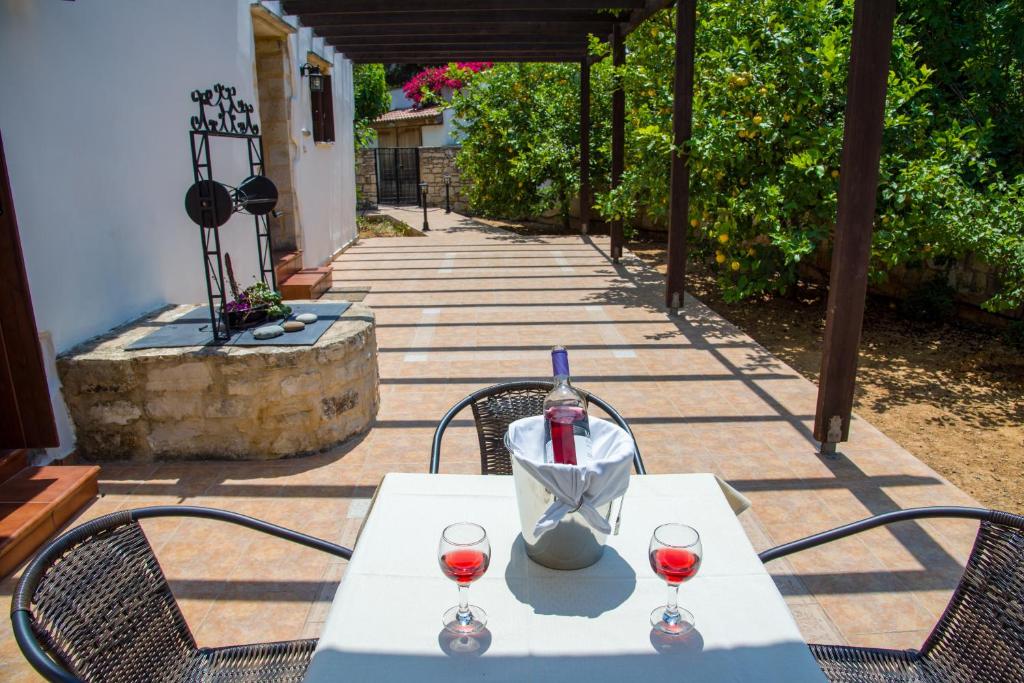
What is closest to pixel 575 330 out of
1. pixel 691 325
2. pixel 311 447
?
pixel 691 325

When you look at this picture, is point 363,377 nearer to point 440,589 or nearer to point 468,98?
point 440,589

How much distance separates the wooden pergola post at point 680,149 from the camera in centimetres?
610

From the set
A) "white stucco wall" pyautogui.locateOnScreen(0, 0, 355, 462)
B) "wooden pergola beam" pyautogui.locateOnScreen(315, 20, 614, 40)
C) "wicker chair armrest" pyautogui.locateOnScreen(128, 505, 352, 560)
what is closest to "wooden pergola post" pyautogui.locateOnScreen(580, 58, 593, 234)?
"wooden pergola beam" pyautogui.locateOnScreen(315, 20, 614, 40)

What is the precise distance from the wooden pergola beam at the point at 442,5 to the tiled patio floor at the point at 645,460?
2827 mm

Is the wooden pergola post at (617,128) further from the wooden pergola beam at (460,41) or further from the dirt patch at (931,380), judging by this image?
the dirt patch at (931,380)

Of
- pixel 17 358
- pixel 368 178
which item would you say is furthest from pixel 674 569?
pixel 368 178

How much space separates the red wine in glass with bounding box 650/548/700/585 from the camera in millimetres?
1389

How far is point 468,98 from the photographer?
520 inches

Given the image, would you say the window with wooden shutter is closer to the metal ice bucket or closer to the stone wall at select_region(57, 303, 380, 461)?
the stone wall at select_region(57, 303, 380, 461)

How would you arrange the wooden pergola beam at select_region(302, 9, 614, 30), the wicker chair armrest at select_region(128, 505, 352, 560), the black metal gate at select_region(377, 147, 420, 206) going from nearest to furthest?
1. the wicker chair armrest at select_region(128, 505, 352, 560)
2. the wooden pergola beam at select_region(302, 9, 614, 30)
3. the black metal gate at select_region(377, 147, 420, 206)

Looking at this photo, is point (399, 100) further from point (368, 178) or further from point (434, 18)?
point (434, 18)

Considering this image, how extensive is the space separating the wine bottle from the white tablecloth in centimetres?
25

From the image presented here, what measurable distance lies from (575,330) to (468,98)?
8289mm

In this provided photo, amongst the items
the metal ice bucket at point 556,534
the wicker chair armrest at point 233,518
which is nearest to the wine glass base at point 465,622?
the metal ice bucket at point 556,534
